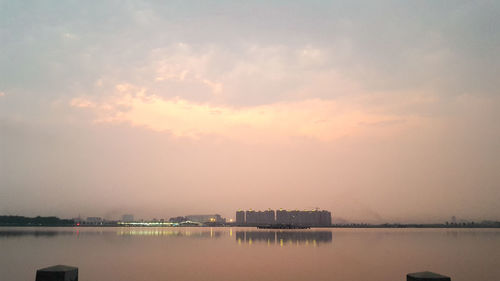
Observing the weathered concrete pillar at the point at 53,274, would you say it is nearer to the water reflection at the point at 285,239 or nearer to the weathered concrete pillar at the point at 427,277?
the weathered concrete pillar at the point at 427,277

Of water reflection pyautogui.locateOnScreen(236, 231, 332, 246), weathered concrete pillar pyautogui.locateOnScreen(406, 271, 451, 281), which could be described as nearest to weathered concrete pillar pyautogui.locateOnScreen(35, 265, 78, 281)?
weathered concrete pillar pyautogui.locateOnScreen(406, 271, 451, 281)

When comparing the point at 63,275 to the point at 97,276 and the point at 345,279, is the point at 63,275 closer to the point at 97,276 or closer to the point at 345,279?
the point at 97,276

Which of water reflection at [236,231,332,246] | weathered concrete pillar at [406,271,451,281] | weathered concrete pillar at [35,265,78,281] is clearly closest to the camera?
weathered concrete pillar at [406,271,451,281]

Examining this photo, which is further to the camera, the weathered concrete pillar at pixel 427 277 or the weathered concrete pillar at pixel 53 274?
the weathered concrete pillar at pixel 53 274

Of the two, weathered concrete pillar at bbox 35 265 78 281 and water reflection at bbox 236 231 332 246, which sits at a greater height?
weathered concrete pillar at bbox 35 265 78 281

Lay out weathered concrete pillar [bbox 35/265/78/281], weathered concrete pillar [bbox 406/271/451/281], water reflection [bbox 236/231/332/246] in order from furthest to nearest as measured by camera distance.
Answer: water reflection [bbox 236/231/332/246] → weathered concrete pillar [bbox 35/265/78/281] → weathered concrete pillar [bbox 406/271/451/281]

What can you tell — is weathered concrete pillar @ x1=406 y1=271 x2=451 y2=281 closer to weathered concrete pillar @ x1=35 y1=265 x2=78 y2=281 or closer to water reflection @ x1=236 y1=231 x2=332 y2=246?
weathered concrete pillar @ x1=35 y1=265 x2=78 y2=281

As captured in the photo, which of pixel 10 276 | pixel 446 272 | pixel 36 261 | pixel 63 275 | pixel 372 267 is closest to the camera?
pixel 63 275

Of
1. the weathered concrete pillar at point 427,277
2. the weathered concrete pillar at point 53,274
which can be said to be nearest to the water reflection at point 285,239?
the weathered concrete pillar at point 427,277

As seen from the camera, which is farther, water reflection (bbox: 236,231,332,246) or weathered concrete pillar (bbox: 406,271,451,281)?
water reflection (bbox: 236,231,332,246)

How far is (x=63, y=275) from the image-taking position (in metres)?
11.4

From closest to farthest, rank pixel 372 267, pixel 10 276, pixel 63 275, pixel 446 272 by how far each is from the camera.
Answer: pixel 63 275
pixel 10 276
pixel 446 272
pixel 372 267

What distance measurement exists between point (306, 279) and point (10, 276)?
16.1 meters

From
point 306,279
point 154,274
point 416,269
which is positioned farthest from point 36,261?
point 416,269
